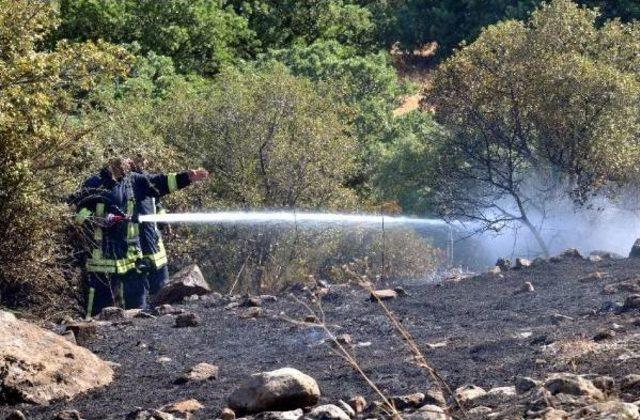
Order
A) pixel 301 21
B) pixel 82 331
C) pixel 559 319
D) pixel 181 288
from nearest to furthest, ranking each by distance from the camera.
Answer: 1. pixel 559 319
2. pixel 82 331
3. pixel 181 288
4. pixel 301 21

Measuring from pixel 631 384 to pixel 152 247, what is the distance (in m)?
8.36

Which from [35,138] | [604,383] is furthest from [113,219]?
[604,383]

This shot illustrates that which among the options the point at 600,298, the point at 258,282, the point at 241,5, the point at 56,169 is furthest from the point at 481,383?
the point at 241,5

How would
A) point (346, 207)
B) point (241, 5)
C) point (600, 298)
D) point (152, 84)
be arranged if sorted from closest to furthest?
point (600, 298)
point (346, 207)
point (152, 84)
point (241, 5)

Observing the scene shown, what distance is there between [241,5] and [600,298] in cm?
2056

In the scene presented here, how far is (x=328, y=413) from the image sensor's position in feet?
22.9

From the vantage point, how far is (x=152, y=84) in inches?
884

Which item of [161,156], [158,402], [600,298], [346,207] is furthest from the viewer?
[346,207]

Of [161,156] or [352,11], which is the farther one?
[352,11]

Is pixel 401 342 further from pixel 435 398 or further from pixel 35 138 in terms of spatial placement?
pixel 35 138

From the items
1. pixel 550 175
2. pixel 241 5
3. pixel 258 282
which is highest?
pixel 241 5

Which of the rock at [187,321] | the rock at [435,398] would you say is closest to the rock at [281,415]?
the rock at [435,398]

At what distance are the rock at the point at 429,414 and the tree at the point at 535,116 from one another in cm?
1046

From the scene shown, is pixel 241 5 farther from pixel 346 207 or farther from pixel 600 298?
pixel 600 298
